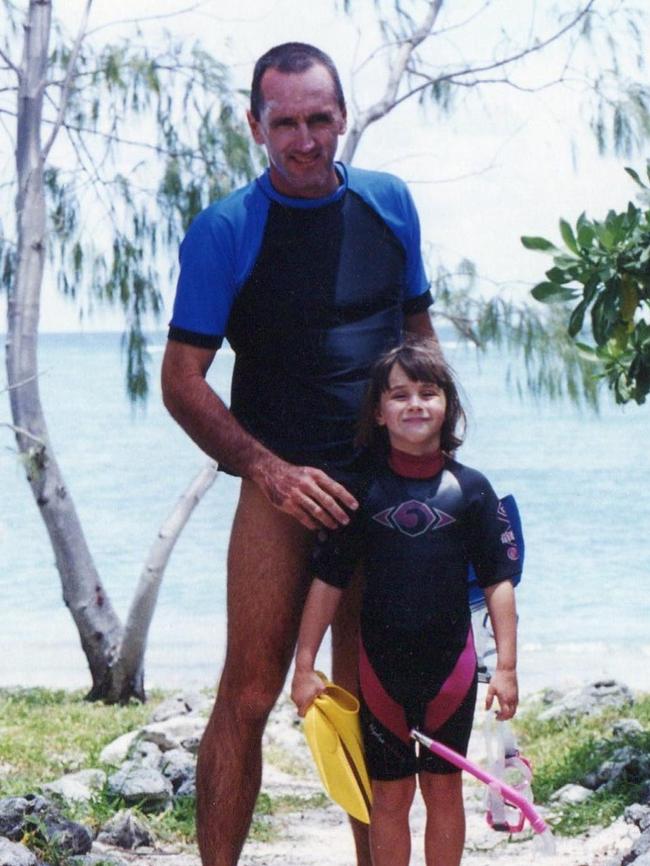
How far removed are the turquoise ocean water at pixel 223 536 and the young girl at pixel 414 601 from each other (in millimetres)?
334

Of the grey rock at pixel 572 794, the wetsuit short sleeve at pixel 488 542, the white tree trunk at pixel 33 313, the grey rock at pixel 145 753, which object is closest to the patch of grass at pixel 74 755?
the grey rock at pixel 145 753

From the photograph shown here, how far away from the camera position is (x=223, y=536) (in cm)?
2291

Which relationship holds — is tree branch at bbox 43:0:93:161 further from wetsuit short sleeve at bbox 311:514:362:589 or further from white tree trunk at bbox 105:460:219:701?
wetsuit short sleeve at bbox 311:514:362:589

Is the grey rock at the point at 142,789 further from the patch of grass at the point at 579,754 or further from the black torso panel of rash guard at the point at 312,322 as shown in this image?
the black torso panel of rash guard at the point at 312,322

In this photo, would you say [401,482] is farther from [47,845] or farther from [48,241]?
[48,241]

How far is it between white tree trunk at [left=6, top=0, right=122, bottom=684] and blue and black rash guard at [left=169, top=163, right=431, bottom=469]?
446 centimetres

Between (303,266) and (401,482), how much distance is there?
47 cm

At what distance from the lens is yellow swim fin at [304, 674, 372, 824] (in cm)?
293

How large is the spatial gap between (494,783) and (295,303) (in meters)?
0.99

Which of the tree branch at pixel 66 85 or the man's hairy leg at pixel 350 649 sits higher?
the tree branch at pixel 66 85

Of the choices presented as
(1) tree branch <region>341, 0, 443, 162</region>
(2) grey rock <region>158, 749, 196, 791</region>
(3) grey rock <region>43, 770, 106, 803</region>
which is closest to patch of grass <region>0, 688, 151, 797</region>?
(3) grey rock <region>43, 770, 106, 803</region>

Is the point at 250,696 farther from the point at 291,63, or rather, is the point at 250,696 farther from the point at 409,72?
the point at 409,72

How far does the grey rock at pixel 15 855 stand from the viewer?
351 centimetres

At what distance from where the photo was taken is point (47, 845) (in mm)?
3754
